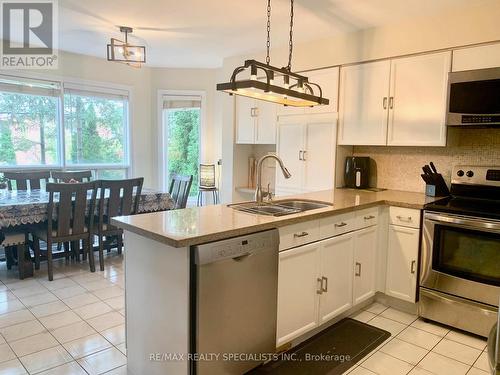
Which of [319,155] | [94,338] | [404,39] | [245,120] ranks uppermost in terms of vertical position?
[404,39]

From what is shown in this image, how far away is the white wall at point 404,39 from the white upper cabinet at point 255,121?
538 millimetres

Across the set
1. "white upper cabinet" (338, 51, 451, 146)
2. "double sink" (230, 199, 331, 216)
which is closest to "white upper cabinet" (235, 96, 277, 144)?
"white upper cabinet" (338, 51, 451, 146)

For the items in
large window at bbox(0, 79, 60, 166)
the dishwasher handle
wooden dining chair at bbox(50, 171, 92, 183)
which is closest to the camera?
the dishwasher handle

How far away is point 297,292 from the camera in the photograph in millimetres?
2320

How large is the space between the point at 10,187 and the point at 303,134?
11.4ft

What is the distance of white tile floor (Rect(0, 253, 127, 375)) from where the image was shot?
223 cm

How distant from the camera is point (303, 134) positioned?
155 inches

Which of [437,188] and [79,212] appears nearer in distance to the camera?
[437,188]

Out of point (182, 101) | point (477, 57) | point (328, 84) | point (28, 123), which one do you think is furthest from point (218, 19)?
point (28, 123)

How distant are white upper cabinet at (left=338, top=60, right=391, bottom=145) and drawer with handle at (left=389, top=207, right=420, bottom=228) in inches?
28.8

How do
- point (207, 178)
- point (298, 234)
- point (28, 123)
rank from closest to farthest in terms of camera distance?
point (298, 234) < point (28, 123) < point (207, 178)

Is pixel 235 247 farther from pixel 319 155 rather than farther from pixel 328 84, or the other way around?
pixel 328 84

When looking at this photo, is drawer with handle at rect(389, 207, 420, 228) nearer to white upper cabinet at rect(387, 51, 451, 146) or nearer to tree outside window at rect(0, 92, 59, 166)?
white upper cabinet at rect(387, 51, 451, 146)

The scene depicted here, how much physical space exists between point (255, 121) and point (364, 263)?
229 centimetres
